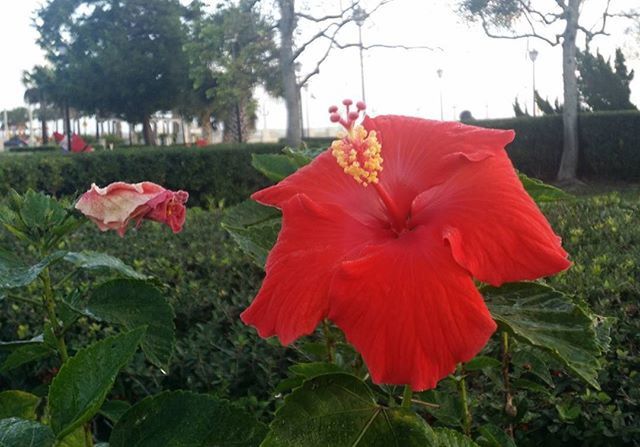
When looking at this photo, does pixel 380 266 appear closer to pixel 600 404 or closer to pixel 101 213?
pixel 101 213

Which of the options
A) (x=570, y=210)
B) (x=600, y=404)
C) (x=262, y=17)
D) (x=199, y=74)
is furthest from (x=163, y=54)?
(x=600, y=404)

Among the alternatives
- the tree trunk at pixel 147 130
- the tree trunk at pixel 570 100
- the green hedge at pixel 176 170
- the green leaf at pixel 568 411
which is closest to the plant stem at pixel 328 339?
the green leaf at pixel 568 411

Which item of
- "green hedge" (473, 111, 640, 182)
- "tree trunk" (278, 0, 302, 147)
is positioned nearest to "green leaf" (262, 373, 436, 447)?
"green hedge" (473, 111, 640, 182)

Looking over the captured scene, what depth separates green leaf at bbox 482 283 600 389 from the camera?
2.33 ft

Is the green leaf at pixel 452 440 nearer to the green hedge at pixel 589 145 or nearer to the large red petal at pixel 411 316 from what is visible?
the large red petal at pixel 411 316

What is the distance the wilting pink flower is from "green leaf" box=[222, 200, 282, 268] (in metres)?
0.10

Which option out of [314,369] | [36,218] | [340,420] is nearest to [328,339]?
[314,369]

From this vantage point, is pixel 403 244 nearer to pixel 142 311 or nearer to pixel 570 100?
pixel 142 311

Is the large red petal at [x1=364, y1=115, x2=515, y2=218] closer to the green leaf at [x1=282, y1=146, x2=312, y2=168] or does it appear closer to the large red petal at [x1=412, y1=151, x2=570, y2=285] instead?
the large red petal at [x1=412, y1=151, x2=570, y2=285]

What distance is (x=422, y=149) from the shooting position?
0.79 metres

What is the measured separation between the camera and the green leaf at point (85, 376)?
2.39ft

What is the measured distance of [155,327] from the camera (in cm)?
107

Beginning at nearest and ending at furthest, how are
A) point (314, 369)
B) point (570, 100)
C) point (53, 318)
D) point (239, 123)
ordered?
point (314, 369), point (53, 318), point (570, 100), point (239, 123)

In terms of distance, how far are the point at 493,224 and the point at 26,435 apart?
18.7 inches
